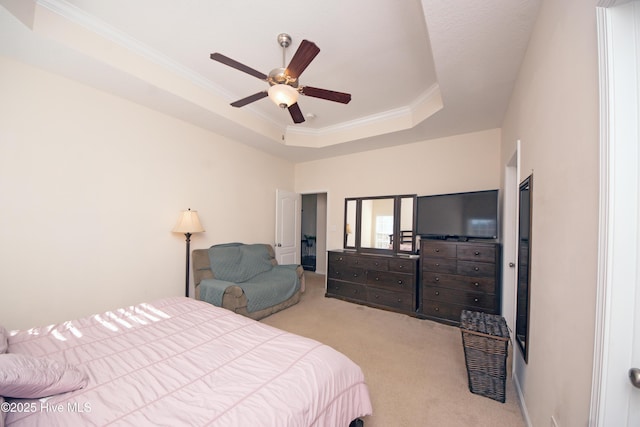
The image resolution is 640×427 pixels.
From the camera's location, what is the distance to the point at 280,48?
2.41 meters

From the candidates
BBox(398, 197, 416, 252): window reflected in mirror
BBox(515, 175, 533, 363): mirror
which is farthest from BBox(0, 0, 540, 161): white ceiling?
BBox(398, 197, 416, 252): window reflected in mirror

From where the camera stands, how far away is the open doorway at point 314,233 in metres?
6.66

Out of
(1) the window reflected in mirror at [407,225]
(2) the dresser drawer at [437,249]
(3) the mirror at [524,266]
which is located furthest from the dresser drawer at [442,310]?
(3) the mirror at [524,266]

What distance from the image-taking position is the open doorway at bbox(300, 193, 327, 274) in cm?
666

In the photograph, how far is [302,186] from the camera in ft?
18.1

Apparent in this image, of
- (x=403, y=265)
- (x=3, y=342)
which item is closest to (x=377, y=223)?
(x=403, y=265)

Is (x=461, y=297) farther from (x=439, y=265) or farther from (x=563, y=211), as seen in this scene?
(x=563, y=211)

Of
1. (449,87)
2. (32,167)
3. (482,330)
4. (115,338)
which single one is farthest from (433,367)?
(32,167)

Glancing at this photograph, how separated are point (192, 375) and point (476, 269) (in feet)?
10.7

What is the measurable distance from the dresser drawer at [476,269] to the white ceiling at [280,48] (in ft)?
6.25

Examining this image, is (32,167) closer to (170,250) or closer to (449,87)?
(170,250)

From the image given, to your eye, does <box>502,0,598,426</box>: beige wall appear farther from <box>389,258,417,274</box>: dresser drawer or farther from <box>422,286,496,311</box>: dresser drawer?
<box>389,258,417,274</box>: dresser drawer

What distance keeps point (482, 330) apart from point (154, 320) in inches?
103

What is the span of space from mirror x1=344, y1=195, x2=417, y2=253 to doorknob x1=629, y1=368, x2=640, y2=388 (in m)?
3.29
